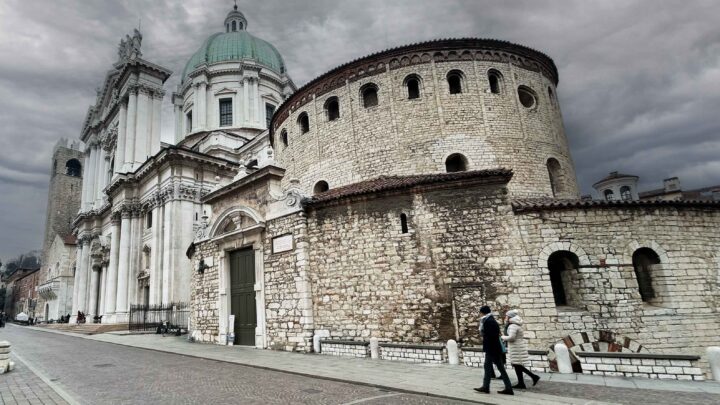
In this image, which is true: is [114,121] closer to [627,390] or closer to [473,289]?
[473,289]

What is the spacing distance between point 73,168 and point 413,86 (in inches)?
2839

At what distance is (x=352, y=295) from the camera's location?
1183 cm

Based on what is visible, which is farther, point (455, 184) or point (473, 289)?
point (455, 184)

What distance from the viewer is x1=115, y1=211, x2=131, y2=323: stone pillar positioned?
102 ft

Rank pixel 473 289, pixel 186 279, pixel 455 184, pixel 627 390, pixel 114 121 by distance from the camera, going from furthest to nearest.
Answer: pixel 114 121 → pixel 186 279 → pixel 455 184 → pixel 473 289 → pixel 627 390

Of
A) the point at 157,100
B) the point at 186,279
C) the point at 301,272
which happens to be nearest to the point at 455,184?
the point at 301,272

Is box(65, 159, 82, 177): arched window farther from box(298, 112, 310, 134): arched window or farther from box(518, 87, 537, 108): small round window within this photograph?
box(518, 87, 537, 108): small round window

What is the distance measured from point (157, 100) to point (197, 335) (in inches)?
1197

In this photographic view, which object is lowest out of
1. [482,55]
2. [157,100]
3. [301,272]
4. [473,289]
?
[473,289]

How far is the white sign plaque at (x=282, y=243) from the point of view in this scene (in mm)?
12941

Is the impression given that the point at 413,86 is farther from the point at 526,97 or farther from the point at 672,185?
→ the point at 672,185

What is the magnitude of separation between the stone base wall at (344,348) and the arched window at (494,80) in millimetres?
12650

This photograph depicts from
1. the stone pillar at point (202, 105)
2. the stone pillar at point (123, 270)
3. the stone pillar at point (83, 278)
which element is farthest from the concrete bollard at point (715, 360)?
the stone pillar at point (83, 278)

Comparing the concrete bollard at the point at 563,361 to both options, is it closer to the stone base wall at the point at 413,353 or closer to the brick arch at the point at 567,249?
the stone base wall at the point at 413,353
